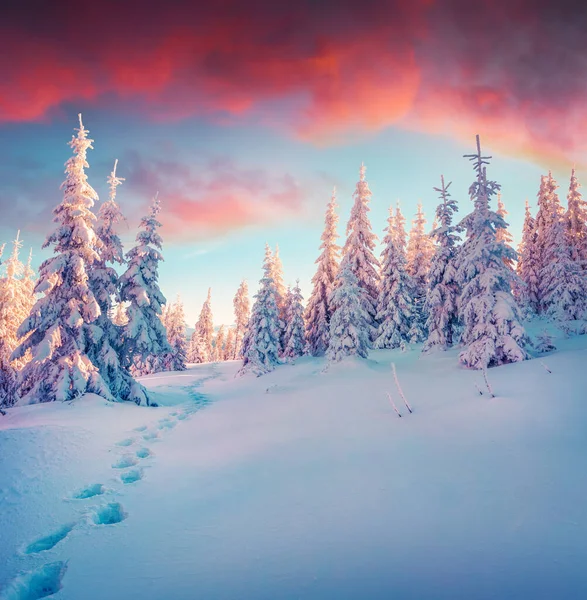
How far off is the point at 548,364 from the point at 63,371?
17.7 meters

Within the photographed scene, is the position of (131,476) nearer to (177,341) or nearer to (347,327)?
(347,327)

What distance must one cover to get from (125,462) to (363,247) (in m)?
24.3

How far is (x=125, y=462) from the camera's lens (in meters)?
6.83

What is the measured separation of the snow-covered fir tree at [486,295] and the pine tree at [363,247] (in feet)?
37.0

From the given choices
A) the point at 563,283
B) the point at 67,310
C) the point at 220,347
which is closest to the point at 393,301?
the point at 563,283

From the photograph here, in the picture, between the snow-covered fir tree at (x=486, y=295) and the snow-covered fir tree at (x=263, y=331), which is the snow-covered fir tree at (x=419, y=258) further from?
the snow-covered fir tree at (x=486, y=295)

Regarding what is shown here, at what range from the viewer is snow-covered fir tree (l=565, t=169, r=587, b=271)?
31875 mm

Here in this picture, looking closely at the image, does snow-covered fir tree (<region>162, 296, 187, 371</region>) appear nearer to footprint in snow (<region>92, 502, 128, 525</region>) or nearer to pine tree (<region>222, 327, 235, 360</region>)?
pine tree (<region>222, 327, 235, 360</region>)

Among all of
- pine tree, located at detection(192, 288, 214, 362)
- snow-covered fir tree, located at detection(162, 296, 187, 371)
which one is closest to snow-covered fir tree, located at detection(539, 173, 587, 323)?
snow-covered fir tree, located at detection(162, 296, 187, 371)

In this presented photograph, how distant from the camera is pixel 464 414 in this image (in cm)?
775

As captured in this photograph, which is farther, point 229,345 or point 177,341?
point 229,345

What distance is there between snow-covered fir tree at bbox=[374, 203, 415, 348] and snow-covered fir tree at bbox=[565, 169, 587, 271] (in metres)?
18.2

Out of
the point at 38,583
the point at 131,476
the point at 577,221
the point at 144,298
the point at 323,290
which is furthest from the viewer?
the point at 577,221

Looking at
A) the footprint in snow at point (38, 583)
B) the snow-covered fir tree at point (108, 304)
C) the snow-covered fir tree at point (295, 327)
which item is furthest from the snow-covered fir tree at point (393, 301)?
the footprint in snow at point (38, 583)
